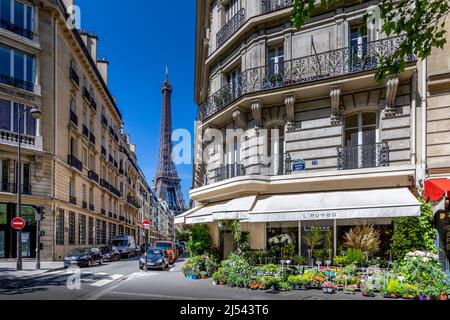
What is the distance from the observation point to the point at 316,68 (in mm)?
15766

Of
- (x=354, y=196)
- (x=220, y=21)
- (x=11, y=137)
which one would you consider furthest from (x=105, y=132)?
(x=354, y=196)

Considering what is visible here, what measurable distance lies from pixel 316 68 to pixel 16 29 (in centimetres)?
2494

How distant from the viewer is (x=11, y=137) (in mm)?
30000

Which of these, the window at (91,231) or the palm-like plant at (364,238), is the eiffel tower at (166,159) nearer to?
the window at (91,231)

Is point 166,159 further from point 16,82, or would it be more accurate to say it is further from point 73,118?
point 16,82

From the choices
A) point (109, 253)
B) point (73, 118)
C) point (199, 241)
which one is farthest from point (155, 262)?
point (73, 118)

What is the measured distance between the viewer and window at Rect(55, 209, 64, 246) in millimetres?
32969

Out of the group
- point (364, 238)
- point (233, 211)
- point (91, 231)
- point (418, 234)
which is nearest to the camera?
point (418, 234)

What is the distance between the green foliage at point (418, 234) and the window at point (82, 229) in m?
34.1

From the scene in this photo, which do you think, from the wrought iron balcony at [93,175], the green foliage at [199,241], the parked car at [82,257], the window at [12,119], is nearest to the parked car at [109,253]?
the parked car at [82,257]

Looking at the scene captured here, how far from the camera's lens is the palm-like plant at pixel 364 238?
Result: 1397cm

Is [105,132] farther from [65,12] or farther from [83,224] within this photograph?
[65,12]

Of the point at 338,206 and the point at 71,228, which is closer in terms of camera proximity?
the point at 338,206
